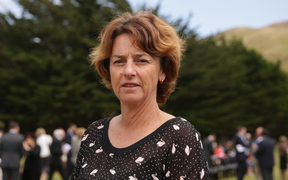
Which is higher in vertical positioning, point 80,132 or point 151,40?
point 151,40

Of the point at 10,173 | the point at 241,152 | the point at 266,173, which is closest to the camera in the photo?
the point at 10,173

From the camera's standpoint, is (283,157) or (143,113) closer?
(143,113)

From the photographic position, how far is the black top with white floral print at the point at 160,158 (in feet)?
5.67

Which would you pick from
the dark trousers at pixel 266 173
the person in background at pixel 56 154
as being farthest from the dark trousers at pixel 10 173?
the dark trousers at pixel 266 173

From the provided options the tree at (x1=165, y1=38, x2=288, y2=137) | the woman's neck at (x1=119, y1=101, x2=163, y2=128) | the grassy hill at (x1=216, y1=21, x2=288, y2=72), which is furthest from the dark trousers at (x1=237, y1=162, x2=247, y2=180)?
the grassy hill at (x1=216, y1=21, x2=288, y2=72)

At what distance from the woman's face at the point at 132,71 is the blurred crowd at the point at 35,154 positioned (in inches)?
354

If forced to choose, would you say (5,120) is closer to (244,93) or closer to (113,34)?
(244,93)

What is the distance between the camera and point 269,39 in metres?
160

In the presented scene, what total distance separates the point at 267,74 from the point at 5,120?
33.8 meters

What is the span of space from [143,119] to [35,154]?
10544mm

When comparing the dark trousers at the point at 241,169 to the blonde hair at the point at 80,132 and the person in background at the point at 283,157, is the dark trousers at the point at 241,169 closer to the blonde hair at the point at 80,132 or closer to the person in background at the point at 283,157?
the person in background at the point at 283,157

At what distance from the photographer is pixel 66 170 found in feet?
41.5

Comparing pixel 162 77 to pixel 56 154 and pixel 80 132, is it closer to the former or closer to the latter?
pixel 80 132

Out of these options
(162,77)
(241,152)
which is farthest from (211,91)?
(162,77)
